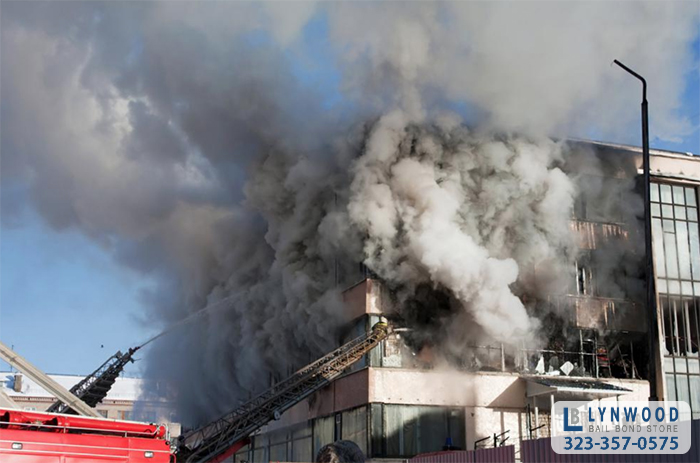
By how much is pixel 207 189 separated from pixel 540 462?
25922 mm

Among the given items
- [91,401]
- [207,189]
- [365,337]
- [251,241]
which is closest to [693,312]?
[365,337]

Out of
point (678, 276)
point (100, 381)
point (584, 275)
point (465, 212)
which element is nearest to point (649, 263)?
point (465, 212)

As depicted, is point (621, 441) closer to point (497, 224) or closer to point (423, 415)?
point (423, 415)

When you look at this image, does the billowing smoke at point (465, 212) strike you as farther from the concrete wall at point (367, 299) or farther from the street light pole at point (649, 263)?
the street light pole at point (649, 263)

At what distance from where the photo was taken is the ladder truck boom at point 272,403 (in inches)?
1095

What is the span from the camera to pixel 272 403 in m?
29.4

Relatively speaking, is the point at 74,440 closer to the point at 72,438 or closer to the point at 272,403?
the point at 72,438

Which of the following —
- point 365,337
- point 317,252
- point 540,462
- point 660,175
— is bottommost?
point 540,462

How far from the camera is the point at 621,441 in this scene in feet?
50.4

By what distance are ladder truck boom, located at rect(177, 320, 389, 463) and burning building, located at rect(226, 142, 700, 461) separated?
0.71 m

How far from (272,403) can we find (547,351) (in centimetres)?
1047

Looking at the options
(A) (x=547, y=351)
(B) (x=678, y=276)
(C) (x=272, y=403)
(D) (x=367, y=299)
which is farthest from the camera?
(B) (x=678, y=276)

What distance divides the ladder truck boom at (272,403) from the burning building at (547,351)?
71 cm

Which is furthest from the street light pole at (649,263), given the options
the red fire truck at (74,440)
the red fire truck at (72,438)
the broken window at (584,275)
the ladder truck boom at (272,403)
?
the red fire truck at (74,440)
